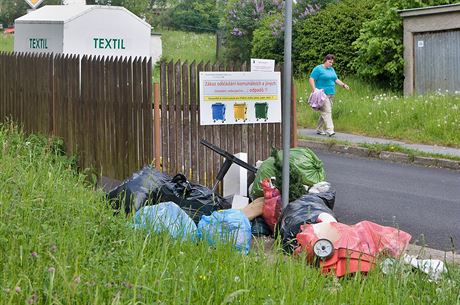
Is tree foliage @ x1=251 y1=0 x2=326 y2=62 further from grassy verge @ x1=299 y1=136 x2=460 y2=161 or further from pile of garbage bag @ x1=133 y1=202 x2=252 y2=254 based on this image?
pile of garbage bag @ x1=133 y1=202 x2=252 y2=254

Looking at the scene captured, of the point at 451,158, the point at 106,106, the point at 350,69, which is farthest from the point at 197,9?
the point at 106,106

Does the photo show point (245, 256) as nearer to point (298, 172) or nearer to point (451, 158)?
point (298, 172)

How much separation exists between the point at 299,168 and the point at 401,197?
8.71 ft

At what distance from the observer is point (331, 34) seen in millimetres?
27188

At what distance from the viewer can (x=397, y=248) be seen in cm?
655

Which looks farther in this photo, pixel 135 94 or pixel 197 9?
pixel 197 9

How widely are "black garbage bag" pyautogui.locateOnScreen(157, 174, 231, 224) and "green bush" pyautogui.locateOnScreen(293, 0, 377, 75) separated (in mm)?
18332

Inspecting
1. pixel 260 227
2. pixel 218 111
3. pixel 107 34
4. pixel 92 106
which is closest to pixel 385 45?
pixel 107 34

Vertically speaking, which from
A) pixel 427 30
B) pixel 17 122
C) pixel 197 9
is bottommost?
pixel 17 122

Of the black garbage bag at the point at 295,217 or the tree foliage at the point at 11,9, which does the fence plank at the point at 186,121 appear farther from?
the tree foliage at the point at 11,9

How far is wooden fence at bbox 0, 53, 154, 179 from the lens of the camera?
10.0 metres

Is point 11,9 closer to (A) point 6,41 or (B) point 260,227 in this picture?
(A) point 6,41

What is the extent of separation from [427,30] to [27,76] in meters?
12.3

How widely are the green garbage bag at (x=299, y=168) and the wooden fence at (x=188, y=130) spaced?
0.83 meters
